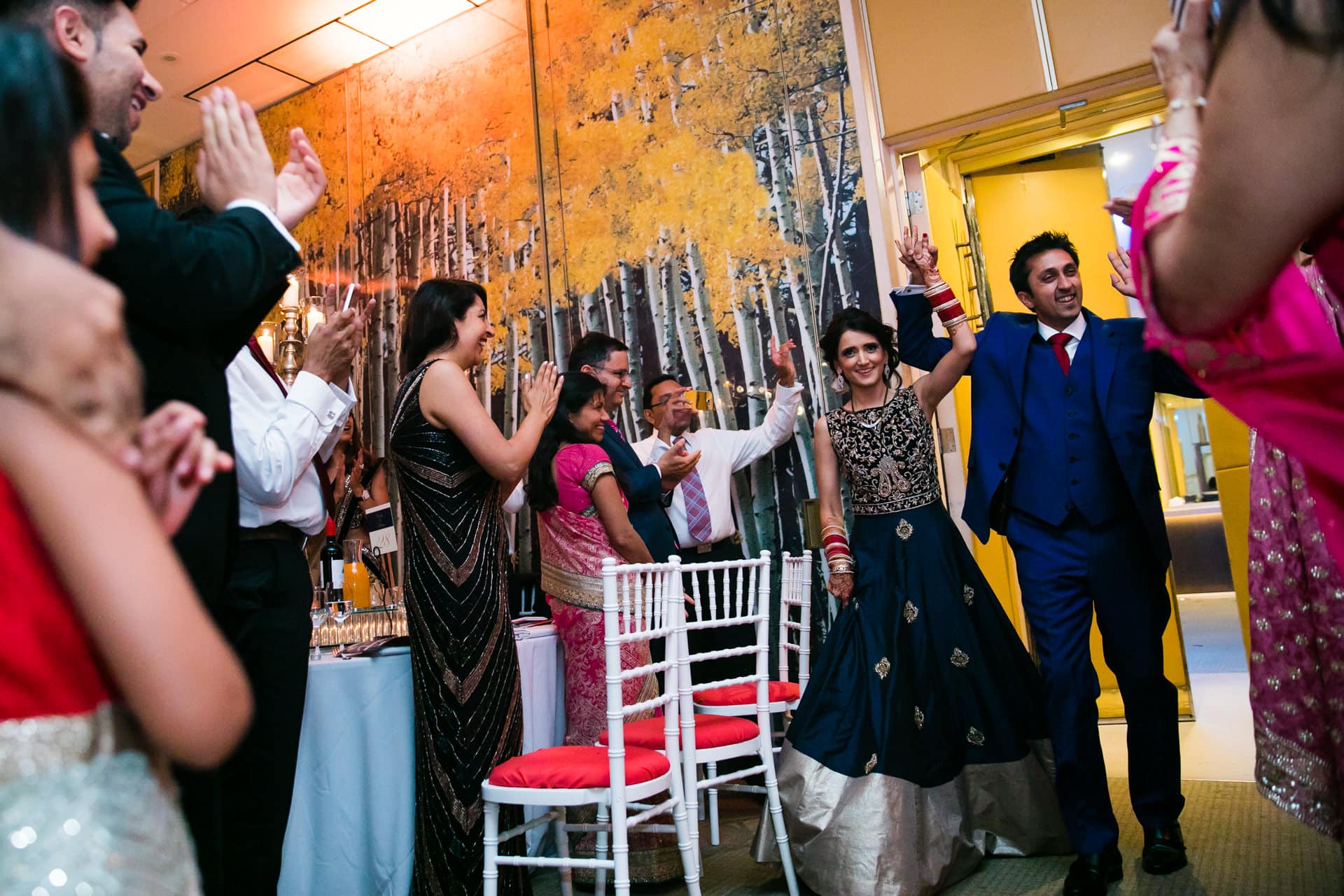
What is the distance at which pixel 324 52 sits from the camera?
17.3 feet

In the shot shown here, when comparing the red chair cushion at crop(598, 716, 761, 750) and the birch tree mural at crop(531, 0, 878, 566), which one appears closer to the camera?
the red chair cushion at crop(598, 716, 761, 750)

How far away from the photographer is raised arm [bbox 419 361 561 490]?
223cm

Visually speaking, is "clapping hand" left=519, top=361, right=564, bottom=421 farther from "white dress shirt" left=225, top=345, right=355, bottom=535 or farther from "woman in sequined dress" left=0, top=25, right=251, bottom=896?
"woman in sequined dress" left=0, top=25, right=251, bottom=896

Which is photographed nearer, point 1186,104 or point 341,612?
point 1186,104

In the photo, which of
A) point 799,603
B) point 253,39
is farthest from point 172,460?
point 253,39

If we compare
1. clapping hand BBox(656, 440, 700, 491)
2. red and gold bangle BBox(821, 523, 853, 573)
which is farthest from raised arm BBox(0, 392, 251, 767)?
clapping hand BBox(656, 440, 700, 491)

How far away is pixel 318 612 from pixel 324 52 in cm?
386

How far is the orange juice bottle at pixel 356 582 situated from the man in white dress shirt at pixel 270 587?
118 centimetres

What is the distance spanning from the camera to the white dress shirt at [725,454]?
3.75m

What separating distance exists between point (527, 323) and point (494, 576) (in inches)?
101

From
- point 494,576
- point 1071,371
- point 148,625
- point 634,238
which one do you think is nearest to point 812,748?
point 494,576

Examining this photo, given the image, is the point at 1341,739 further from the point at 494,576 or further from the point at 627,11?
the point at 627,11

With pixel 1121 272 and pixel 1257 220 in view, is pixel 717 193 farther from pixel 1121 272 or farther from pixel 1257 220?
pixel 1257 220

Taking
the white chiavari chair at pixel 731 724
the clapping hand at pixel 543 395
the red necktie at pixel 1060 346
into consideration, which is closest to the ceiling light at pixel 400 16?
the clapping hand at pixel 543 395
